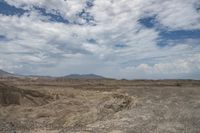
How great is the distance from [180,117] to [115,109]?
6114 millimetres

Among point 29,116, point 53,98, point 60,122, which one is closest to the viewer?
point 60,122

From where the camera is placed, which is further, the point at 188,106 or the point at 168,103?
the point at 168,103

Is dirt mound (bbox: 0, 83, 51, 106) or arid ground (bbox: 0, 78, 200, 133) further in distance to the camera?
dirt mound (bbox: 0, 83, 51, 106)

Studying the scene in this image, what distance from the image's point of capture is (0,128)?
58.1ft

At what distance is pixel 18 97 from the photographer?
30.2m

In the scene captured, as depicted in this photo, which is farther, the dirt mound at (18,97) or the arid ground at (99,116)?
the dirt mound at (18,97)

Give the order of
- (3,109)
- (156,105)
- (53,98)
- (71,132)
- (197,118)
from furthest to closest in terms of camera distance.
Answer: (53,98) → (3,109) → (156,105) → (197,118) → (71,132)

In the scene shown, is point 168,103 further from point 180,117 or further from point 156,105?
point 180,117

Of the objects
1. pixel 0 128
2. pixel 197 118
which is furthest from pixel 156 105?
pixel 0 128

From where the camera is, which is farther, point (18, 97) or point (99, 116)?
point (18, 97)

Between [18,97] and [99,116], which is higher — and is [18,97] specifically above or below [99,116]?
above

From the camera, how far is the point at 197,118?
1747cm

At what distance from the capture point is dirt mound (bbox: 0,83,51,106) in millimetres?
29516

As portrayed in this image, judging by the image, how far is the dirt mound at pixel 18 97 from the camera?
29516 millimetres
